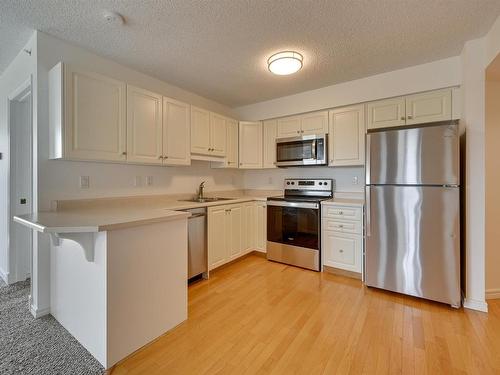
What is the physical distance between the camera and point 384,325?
1.89 m

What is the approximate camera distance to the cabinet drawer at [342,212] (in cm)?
275

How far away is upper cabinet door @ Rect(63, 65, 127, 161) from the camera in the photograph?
6.23 feet

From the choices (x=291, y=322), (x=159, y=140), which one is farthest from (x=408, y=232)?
(x=159, y=140)

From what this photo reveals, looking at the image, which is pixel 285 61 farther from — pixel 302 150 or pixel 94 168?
pixel 94 168

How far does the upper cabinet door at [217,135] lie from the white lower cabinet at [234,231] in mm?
831

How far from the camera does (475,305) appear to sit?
2.11m

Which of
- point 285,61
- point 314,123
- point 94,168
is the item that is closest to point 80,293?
point 94,168

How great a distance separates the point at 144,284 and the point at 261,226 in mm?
2030

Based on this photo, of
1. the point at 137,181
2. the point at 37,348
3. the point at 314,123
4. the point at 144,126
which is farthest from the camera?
the point at 314,123

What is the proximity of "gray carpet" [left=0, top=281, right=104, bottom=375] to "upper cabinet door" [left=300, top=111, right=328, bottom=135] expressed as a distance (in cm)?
322

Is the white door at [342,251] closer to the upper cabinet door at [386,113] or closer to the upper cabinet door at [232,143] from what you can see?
the upper cabinet door at [386,113]

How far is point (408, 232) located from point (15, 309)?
3688 millimetres

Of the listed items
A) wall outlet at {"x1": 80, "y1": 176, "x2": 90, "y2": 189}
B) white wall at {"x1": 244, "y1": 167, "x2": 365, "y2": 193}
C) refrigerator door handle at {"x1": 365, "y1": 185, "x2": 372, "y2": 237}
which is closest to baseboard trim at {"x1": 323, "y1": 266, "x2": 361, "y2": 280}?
refrigerator door handle at {"x1": 365, "y1": 185, "x2": 372, "y2": 237}

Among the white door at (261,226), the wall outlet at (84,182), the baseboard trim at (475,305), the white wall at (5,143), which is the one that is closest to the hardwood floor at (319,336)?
the baseboard trim at (475,305)
